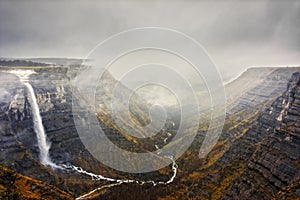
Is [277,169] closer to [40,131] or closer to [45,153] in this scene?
[45,153]

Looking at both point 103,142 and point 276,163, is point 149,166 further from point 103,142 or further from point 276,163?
point 276,163

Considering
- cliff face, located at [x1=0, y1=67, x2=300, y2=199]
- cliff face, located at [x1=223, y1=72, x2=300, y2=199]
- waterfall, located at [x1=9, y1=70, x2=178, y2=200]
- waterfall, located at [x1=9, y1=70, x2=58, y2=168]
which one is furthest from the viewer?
waterfall, located at [x1=9, y1=70, x2=58, y2=168]

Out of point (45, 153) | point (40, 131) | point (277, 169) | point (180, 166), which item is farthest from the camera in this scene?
point (180, 166)

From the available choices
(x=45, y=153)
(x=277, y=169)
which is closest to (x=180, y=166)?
(x=45, y=153)

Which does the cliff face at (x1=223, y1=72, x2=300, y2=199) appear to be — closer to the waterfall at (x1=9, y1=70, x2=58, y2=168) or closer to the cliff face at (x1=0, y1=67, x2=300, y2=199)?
the cliff face at (x1=0, y1=67, x2=300, y2=199)

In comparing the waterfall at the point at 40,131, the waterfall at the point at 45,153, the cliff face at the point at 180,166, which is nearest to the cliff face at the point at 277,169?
the cliff face at the point at 180,166

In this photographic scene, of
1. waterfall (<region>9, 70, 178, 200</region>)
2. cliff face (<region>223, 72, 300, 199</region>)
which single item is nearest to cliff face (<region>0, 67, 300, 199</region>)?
cliff face (<region>223, 72, 300, 199</region>)

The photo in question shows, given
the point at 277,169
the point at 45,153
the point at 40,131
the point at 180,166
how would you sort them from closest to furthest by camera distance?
1. the point at 277,169
2. the point at 45,153
3. the point at 40,131
4. the point at 180,166

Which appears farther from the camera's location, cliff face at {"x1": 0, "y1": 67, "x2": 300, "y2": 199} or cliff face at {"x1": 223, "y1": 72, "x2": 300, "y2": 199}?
cliff face at {"x1": 0, "y1": 67, "x2": 300, "y2": 199}

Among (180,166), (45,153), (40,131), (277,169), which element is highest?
(40,131)

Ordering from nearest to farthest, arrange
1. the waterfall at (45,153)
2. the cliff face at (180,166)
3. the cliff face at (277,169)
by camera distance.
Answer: the cliff face at (277,169)
the cliff face at (180,166)
the waterfall at (45,153)

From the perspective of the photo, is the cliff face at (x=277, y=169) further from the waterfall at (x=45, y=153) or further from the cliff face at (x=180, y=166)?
the waterfall at (x=45, y=153)
